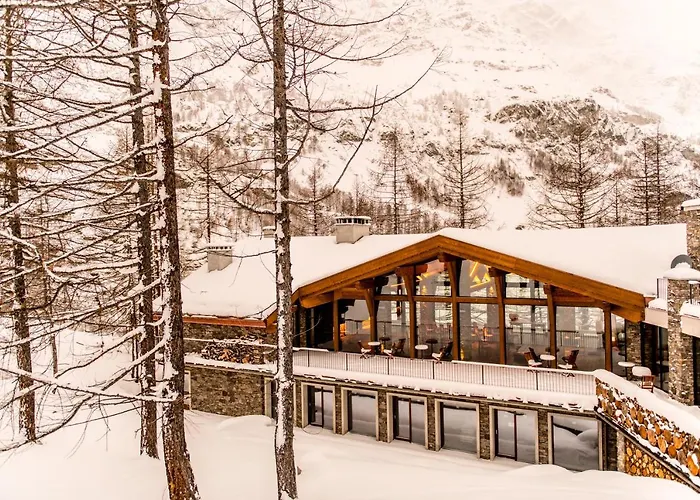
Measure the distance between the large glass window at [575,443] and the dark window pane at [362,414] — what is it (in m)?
5.39

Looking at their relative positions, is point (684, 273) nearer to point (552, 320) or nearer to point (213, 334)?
point (552, 320)

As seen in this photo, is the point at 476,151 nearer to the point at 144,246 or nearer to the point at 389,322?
the point at 389,322

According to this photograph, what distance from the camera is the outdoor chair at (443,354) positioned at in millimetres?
14516

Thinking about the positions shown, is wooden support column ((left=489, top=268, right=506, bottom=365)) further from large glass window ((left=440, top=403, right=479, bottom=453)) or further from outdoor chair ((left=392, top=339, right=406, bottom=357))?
outdoor chair ((left=392, top=339, right=406, bottom=357))

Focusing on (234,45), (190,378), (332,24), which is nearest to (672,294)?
(332,24)

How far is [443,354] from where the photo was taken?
15203mm

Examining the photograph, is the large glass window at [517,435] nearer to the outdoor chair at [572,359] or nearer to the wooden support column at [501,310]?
the wooden support column at [501,310]

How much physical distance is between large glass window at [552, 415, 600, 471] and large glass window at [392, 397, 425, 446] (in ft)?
12.6

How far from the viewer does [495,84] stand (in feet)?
398

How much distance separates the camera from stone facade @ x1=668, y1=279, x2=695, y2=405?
377 inches

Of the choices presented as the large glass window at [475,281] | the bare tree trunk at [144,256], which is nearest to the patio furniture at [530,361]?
the large glass window at [475,281]

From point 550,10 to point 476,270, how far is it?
674 feet


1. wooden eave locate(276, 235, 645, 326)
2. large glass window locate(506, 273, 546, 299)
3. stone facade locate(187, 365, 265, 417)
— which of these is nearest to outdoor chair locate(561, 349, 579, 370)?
wooden eave locate(276, 235, 645, 326)

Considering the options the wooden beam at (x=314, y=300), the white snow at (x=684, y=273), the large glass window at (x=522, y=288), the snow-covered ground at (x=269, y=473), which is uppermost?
the white snow at (x=684, y=273)
